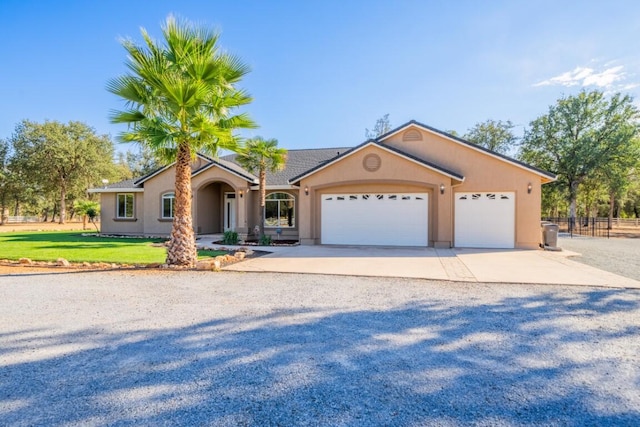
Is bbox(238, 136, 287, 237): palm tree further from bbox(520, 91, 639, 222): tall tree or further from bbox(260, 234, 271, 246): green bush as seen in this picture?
bbox(520, 91, 639, 222): tall tree

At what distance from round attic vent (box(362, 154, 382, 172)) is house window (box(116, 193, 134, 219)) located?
1559cm

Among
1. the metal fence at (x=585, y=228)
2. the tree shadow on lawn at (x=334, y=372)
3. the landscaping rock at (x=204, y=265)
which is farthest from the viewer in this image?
the metal fence at (x=585, y=228)

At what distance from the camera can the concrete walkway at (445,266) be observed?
781cm

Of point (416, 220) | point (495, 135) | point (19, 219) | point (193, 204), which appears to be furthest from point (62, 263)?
point (19, 219)

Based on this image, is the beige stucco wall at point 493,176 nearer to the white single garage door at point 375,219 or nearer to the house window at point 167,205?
the white single garage door at point 375,219

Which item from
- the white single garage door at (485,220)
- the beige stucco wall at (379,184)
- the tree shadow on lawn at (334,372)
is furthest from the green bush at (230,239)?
the tree shadow on lawn at (334,372)

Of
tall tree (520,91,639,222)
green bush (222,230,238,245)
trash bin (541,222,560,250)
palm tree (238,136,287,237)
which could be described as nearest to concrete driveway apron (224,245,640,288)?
trash bin (541,222,560,250)

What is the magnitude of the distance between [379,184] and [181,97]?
353 inches

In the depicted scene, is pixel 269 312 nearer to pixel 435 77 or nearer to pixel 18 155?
pixel 435 77

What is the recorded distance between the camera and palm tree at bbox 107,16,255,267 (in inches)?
344

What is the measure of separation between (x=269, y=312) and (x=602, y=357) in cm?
427

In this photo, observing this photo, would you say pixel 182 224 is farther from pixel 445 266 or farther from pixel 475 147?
pixel 475 147

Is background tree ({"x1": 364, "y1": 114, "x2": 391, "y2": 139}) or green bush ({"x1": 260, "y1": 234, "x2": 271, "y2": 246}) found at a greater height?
background tree ({"x1": 364, "y1": 114, "x2": 391, "y2": 139})

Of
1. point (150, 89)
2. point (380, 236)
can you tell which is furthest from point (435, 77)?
point (150, 89)
